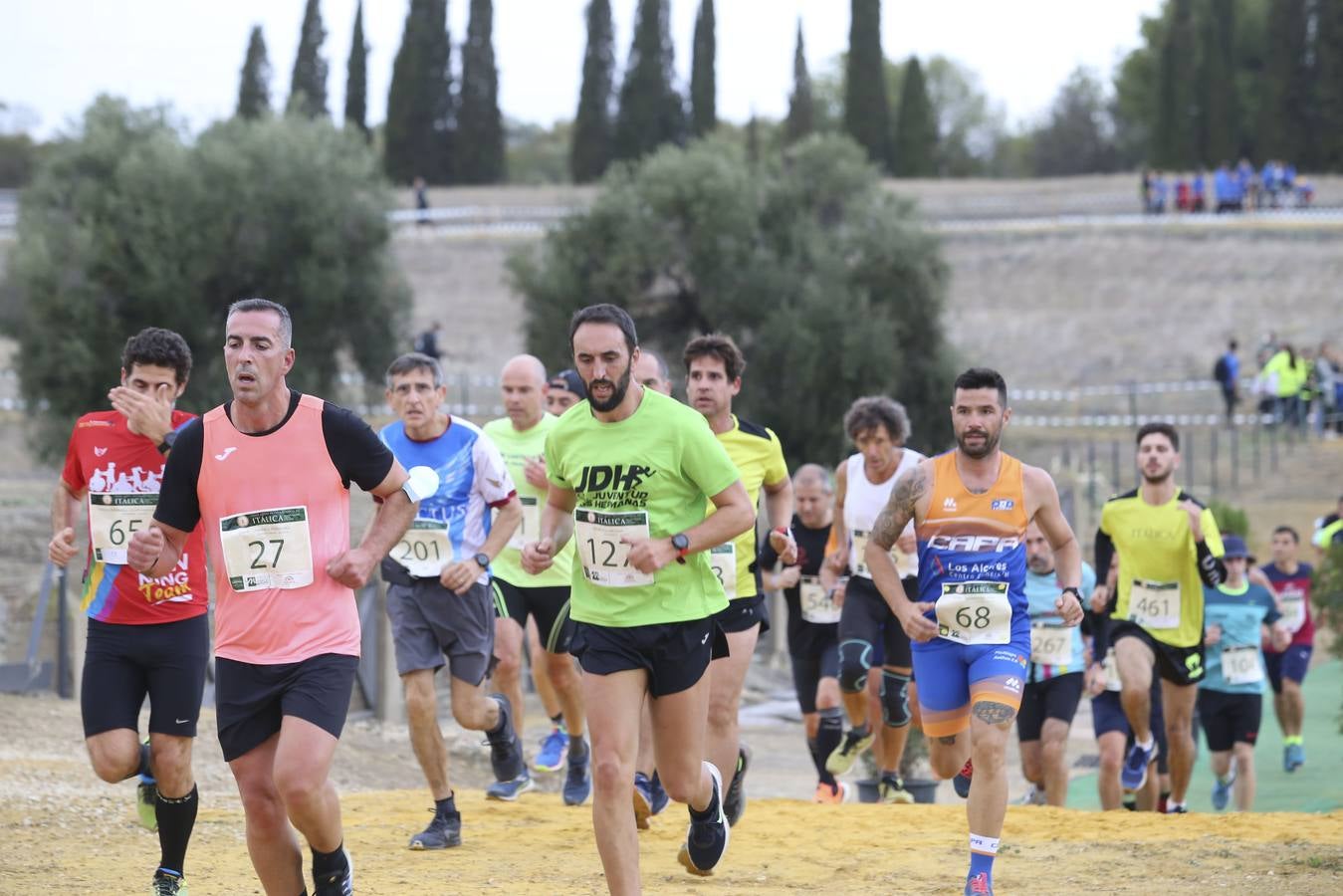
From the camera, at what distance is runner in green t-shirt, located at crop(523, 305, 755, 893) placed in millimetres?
7074

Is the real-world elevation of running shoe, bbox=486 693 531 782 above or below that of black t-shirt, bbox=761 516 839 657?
below

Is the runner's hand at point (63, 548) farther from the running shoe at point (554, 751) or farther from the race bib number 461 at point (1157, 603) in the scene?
the race bib number 461 at point (1157, 603)

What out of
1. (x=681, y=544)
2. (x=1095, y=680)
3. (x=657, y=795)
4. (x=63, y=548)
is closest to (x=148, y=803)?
(x=63, y=548)

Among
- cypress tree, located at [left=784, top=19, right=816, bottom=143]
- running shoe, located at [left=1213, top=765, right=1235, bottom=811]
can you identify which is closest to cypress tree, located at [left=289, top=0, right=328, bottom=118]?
cypress tree, located at [left=784, top=19, right=816, bottom=143]

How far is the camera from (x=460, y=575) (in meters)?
8.72

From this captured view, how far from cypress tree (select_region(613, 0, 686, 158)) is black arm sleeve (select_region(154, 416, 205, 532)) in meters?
66.8

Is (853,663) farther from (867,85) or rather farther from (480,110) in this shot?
(480,110)

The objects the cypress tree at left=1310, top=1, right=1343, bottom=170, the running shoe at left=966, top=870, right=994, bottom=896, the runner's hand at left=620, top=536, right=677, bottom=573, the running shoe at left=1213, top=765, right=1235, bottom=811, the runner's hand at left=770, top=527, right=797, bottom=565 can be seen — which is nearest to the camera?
the runner's hand at left=620, top=536, right=677, bottom=573

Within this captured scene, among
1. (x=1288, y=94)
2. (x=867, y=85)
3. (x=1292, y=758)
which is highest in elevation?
(x=867, y=85)

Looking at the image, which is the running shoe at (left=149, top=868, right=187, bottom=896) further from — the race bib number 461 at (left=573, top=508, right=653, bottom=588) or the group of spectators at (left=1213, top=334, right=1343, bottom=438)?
the group of spectators at (left=1213, top=334, right=1343, bottom=438)

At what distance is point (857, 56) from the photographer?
7488 centimetres

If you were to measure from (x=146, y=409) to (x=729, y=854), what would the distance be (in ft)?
12.4

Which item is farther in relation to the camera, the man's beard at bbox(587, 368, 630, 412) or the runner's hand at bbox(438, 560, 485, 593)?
the runner's hand at bbox(438, 560, 485, 593)

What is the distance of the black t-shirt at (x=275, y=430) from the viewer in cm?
654
